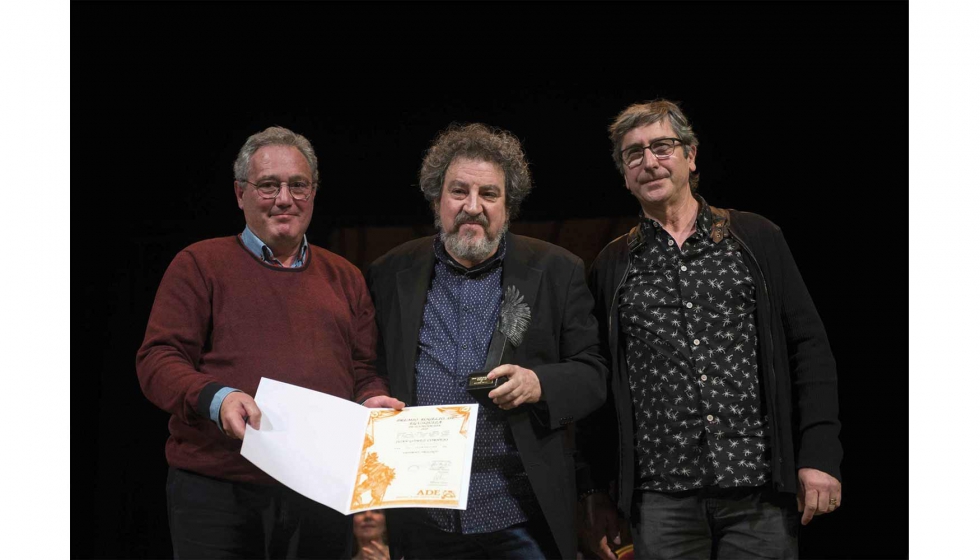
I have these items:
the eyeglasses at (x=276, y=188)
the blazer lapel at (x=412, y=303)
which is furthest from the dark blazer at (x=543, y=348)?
the eyeglasses at (x=276, y=188)

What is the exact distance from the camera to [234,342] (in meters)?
2.23

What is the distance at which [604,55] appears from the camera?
3.82 metres

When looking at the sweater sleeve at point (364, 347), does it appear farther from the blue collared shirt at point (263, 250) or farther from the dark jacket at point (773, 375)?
the dark jacket at point (773, 375)

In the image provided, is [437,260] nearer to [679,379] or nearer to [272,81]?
[679,379]

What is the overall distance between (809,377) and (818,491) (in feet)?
1.13

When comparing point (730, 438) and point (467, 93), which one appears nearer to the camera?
point (730, 438)

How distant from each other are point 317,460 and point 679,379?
1.08 m

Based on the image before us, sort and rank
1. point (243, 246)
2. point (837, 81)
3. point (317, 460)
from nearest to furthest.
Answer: point (317, 460) → point (243, 246) → point (837, 81)

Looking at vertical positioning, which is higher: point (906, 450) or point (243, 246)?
point (243, 246)

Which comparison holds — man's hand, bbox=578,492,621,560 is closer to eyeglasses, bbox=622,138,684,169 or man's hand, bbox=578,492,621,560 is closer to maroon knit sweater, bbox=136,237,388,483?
maroon knit sweater, bbox=136,237,388,483

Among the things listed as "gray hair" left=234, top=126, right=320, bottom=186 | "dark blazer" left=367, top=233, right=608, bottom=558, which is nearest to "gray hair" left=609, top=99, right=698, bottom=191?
"dark blazer" left=367, top=233, right=608, bottom=558

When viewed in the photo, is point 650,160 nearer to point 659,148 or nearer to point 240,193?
point 659,148

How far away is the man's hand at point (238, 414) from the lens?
2.01 m

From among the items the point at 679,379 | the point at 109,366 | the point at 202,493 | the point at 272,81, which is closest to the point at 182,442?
the point at 202,493
